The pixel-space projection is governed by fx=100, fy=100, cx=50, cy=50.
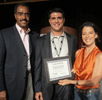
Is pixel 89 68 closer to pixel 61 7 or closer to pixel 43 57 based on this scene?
pixel 43 57

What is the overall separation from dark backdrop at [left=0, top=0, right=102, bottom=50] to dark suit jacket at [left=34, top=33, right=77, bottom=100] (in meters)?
0.30

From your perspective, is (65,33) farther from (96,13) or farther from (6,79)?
(6,79)

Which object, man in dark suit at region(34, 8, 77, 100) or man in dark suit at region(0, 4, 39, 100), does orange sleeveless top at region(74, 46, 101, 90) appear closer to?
man in dark suit at region(34, 8, 77, 100)

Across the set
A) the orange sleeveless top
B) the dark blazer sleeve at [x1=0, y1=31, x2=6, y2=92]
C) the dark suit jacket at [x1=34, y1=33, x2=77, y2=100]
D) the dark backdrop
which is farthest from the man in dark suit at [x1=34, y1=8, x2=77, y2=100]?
the dark blazer sleeve at [x1=0, y1=31, x2=6, y2=92]

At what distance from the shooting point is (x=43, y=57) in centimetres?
142

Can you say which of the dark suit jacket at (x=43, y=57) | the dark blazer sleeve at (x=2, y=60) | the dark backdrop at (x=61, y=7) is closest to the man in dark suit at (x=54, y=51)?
the dark suit jacket at (x=43, y=57)

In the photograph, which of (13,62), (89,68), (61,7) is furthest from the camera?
(61,7)

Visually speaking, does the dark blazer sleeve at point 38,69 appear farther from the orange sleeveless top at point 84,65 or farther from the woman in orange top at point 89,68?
the orange sleeveless top at point 84,65

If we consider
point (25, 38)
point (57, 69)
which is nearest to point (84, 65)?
point (57, 69)

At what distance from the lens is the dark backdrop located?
1.59 meters

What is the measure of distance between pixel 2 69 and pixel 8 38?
1.44 feet

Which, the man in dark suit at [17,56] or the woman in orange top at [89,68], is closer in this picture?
the woman in orange top at [89,68]

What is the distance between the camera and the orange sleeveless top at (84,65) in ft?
4.16

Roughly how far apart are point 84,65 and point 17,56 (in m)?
0.92
